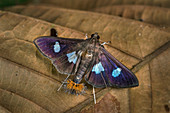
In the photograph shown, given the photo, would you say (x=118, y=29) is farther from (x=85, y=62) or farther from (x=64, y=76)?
(x=64, y=76)

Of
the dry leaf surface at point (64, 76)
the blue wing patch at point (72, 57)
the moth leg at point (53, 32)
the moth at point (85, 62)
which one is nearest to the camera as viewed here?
the dry leaf surface at point (64, 76)

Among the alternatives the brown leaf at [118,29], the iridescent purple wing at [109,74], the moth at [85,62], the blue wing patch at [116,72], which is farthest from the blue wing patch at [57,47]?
the blue wing patch at [116,72]

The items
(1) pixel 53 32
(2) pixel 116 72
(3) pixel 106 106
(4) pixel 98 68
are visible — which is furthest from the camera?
(1) pixel 53 32

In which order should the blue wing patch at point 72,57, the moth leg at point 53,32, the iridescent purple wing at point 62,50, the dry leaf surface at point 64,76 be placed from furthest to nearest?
the moth leg at point 53,32 → the blue wing patch at point 72,57 → the iridescent purple wing at point 62,50 → the dry leaf surface at point 64,76

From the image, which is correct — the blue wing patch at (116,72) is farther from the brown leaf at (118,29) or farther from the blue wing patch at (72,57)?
the blue wing patch at (72,57)

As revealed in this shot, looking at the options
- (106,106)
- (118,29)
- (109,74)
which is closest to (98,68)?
(109,74)

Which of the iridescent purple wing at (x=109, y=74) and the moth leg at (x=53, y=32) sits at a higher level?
the moth leg at (x=53, y=32)

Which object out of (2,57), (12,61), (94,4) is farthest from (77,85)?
(94,4)

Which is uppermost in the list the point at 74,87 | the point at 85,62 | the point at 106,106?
the point at 85,62
